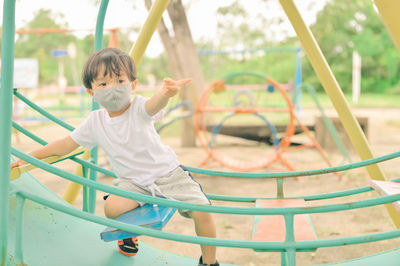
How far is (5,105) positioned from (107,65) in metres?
0.43

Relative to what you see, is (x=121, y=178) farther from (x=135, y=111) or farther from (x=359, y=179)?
(x=359, y=179)

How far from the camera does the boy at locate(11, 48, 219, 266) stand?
1.67 m

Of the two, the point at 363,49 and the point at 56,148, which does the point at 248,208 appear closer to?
the point at 56,148

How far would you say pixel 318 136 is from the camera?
20.4ft

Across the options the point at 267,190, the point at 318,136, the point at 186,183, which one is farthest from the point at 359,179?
the point at 186,183

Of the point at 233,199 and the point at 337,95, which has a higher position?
the point at 337,95

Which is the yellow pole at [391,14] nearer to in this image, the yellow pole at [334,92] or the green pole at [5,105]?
the yellow pole at [334,92]

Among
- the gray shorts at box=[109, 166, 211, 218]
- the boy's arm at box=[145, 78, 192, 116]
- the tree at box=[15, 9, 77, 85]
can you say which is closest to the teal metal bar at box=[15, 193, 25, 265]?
the gray shorts at box=[109, 166, 211, 218]

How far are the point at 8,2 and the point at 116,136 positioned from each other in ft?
2.06

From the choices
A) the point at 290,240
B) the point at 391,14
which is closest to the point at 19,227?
the point at 290,240

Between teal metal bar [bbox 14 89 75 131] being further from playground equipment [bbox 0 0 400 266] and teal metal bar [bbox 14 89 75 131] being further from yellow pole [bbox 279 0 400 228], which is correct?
yellow pole [bbox 279 0 400 228]

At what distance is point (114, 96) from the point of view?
1666mm

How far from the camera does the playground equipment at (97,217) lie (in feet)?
4.34

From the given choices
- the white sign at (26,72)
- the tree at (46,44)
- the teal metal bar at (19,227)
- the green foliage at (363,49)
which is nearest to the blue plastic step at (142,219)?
the teal metal bar at (19,227)
